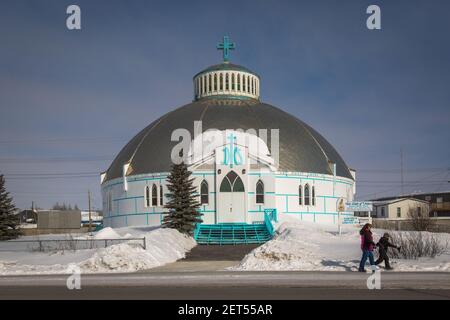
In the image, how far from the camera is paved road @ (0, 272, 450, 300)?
1282 cm

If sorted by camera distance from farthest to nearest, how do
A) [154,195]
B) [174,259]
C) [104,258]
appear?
[154,195]
[174,259]
[104,258]

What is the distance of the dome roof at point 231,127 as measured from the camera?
42.8m

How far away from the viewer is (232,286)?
14.7 meters

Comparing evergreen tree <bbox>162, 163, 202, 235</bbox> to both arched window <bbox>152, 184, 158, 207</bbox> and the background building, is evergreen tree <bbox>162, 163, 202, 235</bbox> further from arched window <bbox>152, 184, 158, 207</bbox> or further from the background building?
the background building

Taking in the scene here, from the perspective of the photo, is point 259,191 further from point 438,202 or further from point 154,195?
point 438,202

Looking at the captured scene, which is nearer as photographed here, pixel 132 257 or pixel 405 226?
pixel 132 257

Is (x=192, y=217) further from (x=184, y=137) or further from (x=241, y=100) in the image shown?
(x=241, y=100)

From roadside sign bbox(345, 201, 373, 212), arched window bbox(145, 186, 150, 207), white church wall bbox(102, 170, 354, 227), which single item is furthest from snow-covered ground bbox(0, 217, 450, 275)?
arched window bbox(145, 186, 150, 207)

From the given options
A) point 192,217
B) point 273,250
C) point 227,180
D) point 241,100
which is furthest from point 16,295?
point 241,100

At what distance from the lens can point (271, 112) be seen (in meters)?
46.9

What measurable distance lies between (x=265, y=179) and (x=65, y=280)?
2541cm

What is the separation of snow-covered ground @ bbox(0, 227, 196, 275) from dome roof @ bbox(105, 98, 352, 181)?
14521mm

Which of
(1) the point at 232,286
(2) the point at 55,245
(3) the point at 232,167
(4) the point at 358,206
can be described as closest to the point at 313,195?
(3) the point at 232,167

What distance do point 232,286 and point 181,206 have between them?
64.5ft
